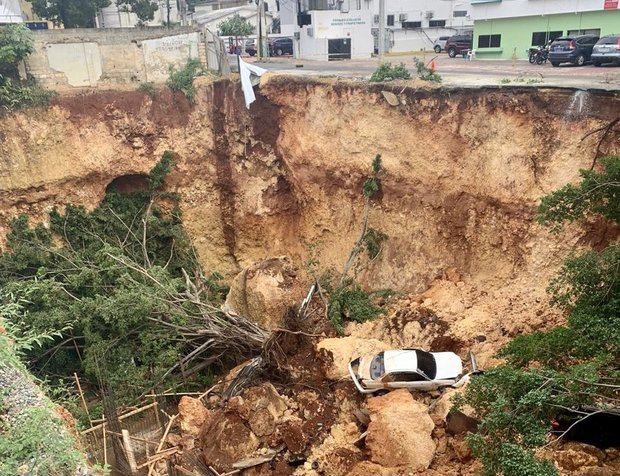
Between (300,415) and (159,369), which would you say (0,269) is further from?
(300,415)

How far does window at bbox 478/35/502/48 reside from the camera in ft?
90.3

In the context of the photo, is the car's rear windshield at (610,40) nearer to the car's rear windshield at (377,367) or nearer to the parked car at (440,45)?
the parked car at (440,45)

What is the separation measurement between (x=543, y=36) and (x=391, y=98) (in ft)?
49.9

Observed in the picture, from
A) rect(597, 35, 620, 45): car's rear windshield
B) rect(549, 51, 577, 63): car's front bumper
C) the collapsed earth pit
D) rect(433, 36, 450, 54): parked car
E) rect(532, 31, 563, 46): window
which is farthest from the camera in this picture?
rect(433, 36, 450, 54): parked car

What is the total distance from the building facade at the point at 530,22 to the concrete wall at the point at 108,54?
15931 mm

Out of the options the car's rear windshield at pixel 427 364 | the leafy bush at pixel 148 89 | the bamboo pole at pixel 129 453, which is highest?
the leafy bush at pixel 148 89

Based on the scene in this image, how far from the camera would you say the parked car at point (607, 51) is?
18.7 m

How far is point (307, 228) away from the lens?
17.6m

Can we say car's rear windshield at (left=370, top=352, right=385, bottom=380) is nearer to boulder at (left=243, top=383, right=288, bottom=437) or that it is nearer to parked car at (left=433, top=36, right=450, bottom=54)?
boulder at (left=243, top=383, right=288, bottom=437)

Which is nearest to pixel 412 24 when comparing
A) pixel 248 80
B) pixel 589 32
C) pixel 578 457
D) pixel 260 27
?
pixel 260 27

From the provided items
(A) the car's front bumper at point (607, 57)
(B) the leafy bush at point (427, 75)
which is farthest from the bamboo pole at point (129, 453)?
(A) the car's front bumper at point (607, 57)

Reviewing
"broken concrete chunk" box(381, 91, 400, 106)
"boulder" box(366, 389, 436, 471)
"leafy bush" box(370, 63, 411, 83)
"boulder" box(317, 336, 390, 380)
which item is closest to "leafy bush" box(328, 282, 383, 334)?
"boulder" box(317, 336, 390, 380)

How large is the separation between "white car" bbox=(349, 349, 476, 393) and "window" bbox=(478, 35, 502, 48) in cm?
2163

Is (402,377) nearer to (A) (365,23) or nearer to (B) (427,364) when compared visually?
(B) (427,364)
